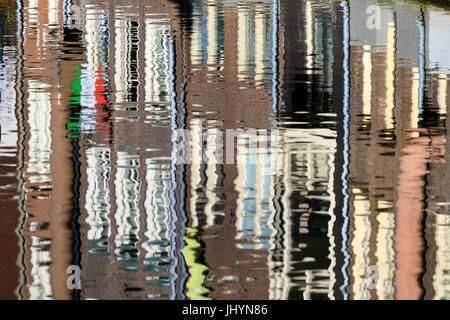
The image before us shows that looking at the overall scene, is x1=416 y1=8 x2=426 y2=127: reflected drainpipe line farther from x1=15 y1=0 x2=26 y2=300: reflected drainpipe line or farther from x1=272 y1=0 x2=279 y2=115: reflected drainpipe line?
x1=15 y1=0 x2=26 y2=300: reflected drainpipe line

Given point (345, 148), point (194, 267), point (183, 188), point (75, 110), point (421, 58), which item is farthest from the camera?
point (421, 58)

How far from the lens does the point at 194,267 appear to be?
20.5 ft

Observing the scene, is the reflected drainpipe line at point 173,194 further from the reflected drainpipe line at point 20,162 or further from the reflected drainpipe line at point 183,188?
the reflected drainpipe line at point 20,162

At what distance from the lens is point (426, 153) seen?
9.75m

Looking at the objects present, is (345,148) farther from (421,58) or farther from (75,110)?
(421,58)

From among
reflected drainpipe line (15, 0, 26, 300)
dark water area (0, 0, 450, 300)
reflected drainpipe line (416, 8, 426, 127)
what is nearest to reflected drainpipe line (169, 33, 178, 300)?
dark water area (0, 0, 450, 300)

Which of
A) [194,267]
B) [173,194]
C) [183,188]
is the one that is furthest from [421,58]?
[194,267]

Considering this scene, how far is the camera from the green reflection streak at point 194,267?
228 inches

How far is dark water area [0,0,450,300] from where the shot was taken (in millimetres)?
6227

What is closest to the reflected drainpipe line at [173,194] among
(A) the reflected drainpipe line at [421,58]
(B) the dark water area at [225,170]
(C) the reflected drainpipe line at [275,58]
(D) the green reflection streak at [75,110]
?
(B) the dark water area at [225,170]

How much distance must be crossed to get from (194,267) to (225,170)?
9.72 ft

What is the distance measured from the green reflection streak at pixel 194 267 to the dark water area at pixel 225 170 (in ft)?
0.04

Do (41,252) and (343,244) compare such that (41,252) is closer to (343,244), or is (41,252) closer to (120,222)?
(120,222)
